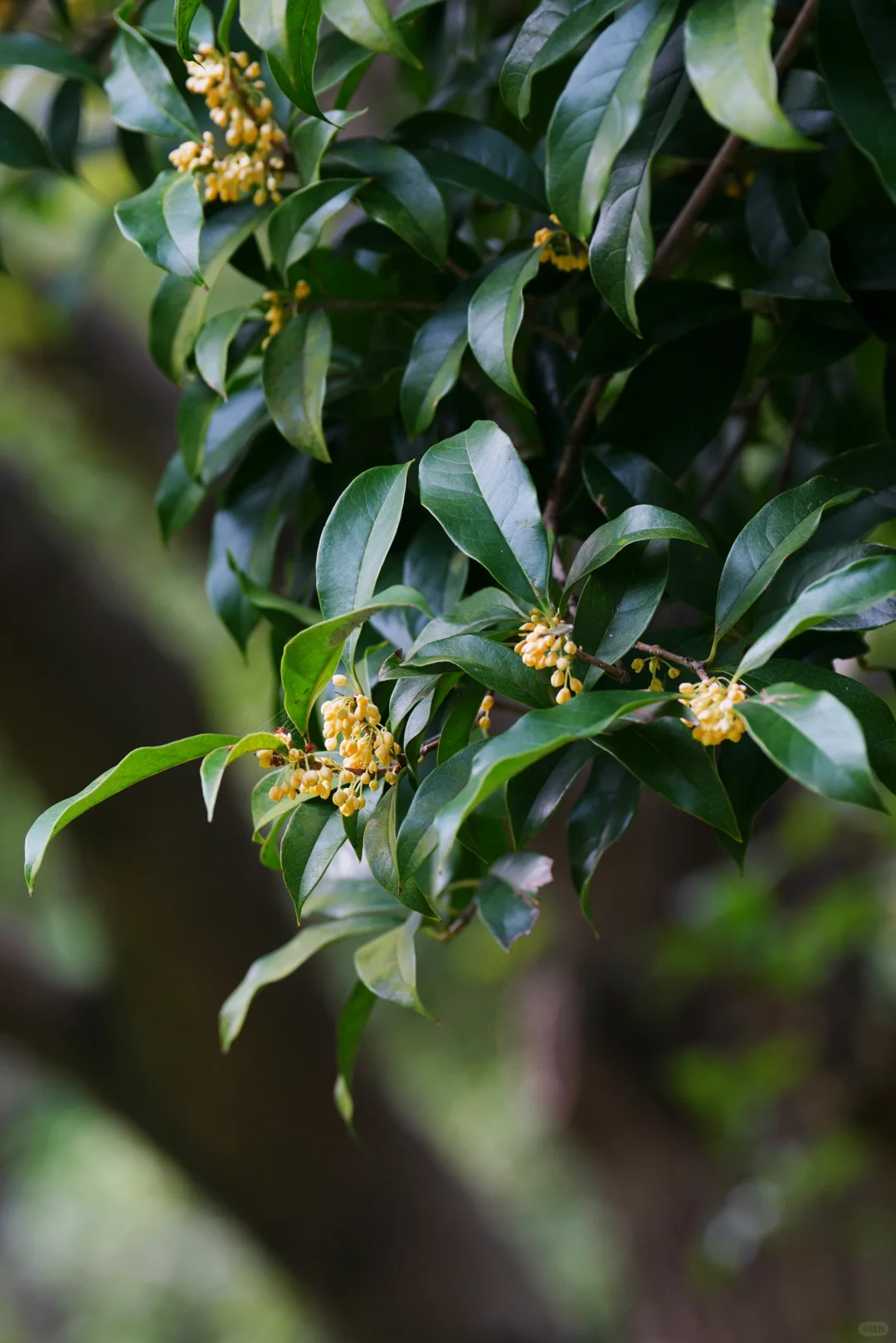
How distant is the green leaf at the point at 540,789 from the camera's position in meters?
0.43

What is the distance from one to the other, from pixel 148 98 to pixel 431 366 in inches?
7.1

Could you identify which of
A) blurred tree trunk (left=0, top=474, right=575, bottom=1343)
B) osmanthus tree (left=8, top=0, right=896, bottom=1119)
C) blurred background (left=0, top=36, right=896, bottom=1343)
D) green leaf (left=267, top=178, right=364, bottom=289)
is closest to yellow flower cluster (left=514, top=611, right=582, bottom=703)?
osmanthus tree (left=8, top=0, right=896, bottom=1119)

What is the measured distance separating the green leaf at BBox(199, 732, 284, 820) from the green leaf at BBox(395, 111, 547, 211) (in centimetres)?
27

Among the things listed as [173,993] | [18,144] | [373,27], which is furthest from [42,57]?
[173,993]

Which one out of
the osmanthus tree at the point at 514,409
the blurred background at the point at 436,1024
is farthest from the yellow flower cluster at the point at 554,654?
the blurred background at the point at 436,1024

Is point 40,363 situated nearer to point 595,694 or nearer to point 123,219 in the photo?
point 123,219

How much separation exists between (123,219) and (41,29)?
755 mm

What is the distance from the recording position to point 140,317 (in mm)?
2375

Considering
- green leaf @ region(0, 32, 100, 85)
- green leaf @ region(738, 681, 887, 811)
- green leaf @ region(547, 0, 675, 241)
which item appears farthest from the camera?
green leaf @ region(0, 32, 100, 85)

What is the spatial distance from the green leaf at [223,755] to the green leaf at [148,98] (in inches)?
11.0

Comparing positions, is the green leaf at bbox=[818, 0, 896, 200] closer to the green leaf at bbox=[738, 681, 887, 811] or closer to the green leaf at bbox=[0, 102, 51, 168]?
the green leaf at bbox=[738, 681, 887, 811]

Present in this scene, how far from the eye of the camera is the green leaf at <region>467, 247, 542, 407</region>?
1.39 feet

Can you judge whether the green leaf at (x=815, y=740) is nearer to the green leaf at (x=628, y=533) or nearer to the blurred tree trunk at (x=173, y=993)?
the green leaf at (x=628, y=533)

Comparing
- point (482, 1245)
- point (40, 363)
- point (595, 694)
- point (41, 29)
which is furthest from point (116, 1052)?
point (595, 694)
